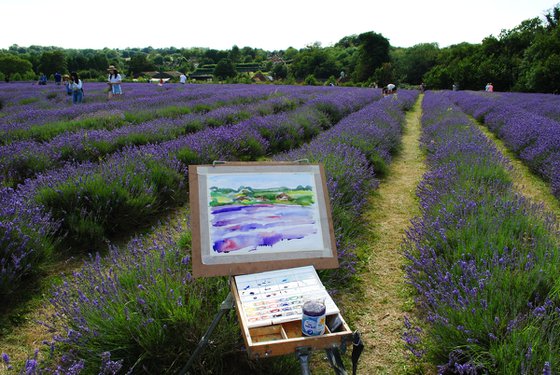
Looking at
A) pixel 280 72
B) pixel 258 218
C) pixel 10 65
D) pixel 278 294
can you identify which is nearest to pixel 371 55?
pixel 280 72

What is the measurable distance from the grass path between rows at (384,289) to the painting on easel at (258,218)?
777 millimetres

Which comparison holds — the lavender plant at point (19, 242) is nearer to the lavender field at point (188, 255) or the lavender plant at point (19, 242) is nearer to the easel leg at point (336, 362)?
the lavender field at point (188, 255)

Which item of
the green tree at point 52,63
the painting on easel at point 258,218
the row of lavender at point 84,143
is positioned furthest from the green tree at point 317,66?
the painting on easel at point 258,218

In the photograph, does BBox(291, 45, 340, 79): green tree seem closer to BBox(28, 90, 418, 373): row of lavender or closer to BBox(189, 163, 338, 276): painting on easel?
BBox(189, 163, 338, 276): painting on easel

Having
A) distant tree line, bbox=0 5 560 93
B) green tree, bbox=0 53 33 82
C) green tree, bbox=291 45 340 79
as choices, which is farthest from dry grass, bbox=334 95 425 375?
green tree, bbox=291 45 340 79

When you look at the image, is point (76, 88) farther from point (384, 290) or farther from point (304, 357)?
point (304, 357)

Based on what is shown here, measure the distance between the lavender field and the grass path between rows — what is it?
0.30ft

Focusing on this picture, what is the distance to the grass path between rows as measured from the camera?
2305 mm

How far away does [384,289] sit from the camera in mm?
3039

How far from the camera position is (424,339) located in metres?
2.24

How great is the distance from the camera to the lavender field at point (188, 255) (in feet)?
6.11

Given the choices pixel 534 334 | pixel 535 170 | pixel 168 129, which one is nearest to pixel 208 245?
pixel 534 334

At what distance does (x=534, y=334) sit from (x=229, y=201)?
5.11ft

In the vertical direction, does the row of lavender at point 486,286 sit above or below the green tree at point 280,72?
below
